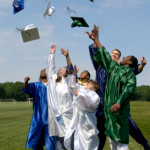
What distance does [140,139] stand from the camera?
5891 millimetres

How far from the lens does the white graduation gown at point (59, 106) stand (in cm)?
641

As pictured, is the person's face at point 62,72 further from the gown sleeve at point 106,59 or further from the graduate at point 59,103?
the gown sleeve at point 106,59

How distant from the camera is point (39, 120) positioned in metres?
6.77

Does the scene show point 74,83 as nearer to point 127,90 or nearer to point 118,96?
point 118,96

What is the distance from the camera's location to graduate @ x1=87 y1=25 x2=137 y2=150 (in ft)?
14.3

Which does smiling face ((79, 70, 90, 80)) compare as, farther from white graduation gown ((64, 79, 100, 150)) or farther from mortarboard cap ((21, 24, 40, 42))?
mortarboard cap ((21, 24, 40, 42))

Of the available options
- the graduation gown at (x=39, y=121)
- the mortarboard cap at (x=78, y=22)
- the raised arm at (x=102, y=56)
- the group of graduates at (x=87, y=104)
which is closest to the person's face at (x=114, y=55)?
the group of graduates at (x=87, y=104)

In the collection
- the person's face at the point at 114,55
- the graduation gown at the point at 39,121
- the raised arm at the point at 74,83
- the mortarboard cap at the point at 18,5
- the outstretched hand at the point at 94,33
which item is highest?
the mortarboard cap at the point at 18,5

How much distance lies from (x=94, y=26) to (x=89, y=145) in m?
2.18

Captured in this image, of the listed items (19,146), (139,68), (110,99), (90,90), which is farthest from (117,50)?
(19,146)

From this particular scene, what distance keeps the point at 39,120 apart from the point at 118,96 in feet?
9.13

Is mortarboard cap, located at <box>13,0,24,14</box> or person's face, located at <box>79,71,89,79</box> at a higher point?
mortarboard cap, located at <box>13,0,24,14</box>

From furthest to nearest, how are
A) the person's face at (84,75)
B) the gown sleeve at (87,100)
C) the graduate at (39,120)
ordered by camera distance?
the graduate at (39,120) → the person's face at (84,75) → the gown sleeve at (87,100)

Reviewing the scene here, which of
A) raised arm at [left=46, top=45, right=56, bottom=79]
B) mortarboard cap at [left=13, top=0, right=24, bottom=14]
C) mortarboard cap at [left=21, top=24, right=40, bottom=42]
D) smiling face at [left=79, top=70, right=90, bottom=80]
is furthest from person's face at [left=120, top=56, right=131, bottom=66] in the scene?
mortarboard cap at [left=13, top=0, right=24, bottom=14]
